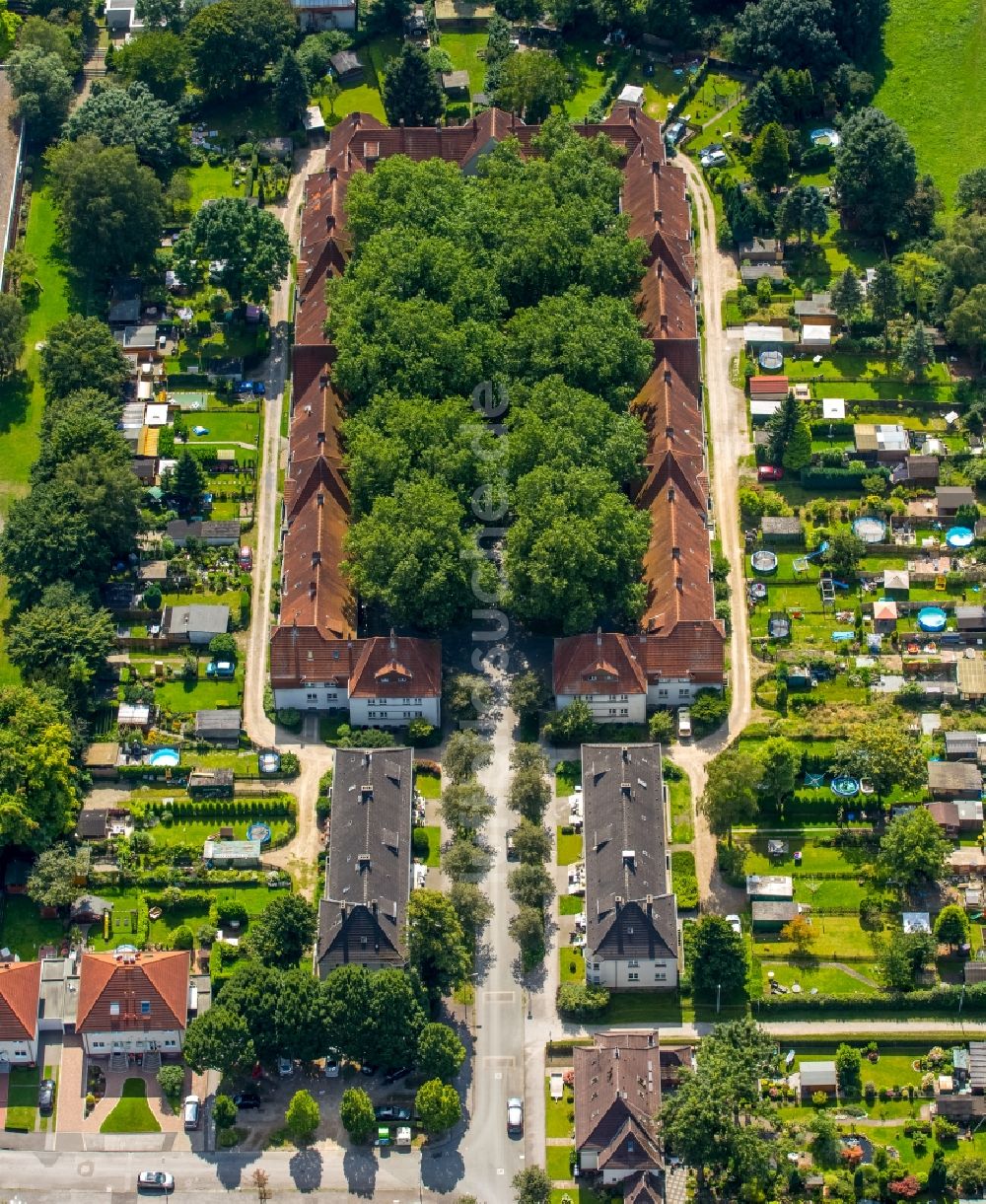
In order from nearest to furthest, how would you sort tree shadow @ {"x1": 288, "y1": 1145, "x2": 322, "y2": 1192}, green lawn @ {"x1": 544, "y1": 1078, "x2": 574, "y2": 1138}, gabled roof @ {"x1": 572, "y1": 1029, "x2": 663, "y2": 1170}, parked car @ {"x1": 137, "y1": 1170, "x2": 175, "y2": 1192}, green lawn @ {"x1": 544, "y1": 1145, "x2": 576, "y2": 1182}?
gabled roof @ {"x1": 572, "y1": 1029, "x2": 663, "y2": 1170} < green lawn @ {"x1": 544, "y1": 1145, "x2": 576, "y2": 1182} < tree shadow @ {"x1": 288, "y1": 1145, "x2": 322, "y2": 1192} < parked car @ {"x1": 137, "y1": 1170, "x2": 175, "y2": 1192} < green lawn @ {"x1": 544, "y1": 1078, "x2": 574, "y2": 1138}

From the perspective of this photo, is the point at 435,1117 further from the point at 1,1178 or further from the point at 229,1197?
the point at 1,1178

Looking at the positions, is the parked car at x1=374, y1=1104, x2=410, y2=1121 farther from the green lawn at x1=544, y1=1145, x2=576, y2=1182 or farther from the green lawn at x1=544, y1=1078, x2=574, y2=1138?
the green lawn at x1=544, y1=1145, x2=576, y2=1182

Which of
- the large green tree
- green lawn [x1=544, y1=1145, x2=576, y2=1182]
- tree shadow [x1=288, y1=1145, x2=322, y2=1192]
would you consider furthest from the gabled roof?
the large green tree

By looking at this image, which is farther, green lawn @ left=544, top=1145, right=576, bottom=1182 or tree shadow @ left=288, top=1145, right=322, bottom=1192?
tree shadow @ left=288, top=1145, right=322, bottom=1192

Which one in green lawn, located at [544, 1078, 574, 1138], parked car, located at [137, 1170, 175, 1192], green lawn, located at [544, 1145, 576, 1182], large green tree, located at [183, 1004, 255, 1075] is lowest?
parked car, located at [137, 1170, 175, 1192]

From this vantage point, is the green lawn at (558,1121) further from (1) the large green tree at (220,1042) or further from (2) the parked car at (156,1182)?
(2) the parked car at (156,1182)

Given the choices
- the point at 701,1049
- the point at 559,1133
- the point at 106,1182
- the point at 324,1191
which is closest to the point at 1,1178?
the point at 106,1182

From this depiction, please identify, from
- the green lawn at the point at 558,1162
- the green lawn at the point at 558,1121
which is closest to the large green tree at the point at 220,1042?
the green lawn at the point at 558,1121
